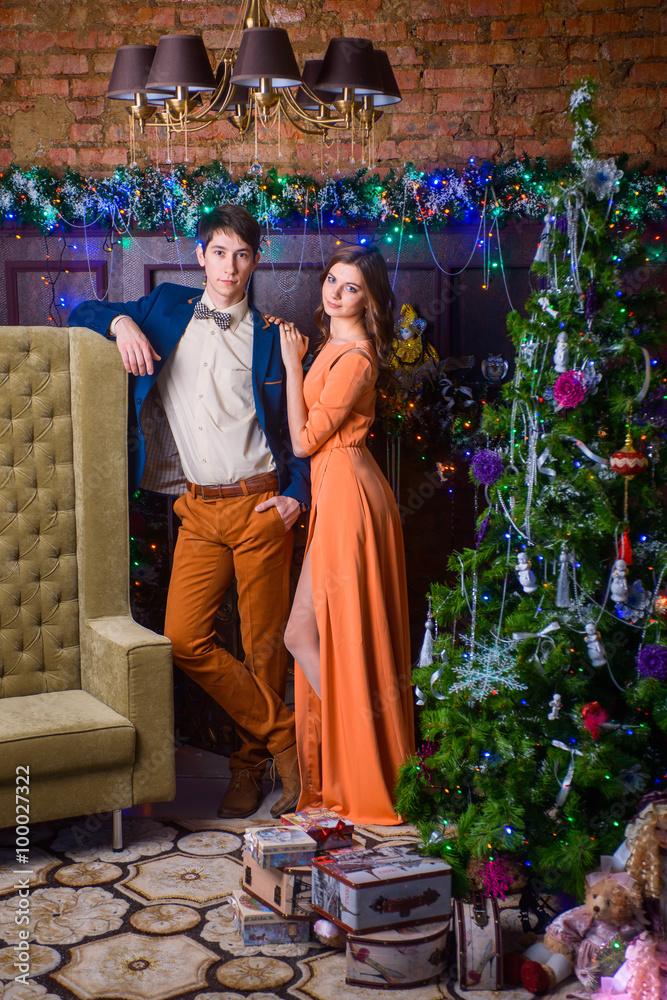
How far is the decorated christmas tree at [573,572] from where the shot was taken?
2512mm

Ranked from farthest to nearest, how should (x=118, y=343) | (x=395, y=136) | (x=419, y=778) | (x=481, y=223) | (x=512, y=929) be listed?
(x=395, y=136), (x=481, y=223), (x=118, y=343), (x=419, y=778), (x=512, y=929)

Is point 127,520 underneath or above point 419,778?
above

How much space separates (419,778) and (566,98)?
287 centimetres

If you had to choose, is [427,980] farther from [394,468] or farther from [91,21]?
[91,21]

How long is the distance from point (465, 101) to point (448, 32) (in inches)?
11.9

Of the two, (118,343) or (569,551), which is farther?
(118,343)

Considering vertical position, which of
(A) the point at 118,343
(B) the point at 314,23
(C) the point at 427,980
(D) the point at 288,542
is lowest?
(C) the point at 427,980

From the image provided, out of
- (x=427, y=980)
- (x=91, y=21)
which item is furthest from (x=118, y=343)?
(x=427, y=980)

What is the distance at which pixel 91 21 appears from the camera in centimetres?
412

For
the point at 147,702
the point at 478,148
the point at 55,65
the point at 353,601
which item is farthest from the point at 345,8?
the point at 147,702

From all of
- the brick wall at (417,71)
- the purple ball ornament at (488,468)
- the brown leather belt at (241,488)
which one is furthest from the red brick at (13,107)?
the purple ball ornament at (488,468)

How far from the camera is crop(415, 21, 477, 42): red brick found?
3.99m

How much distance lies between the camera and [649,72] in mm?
3904

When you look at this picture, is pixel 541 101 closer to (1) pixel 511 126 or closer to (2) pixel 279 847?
(1) pixel 511 126
